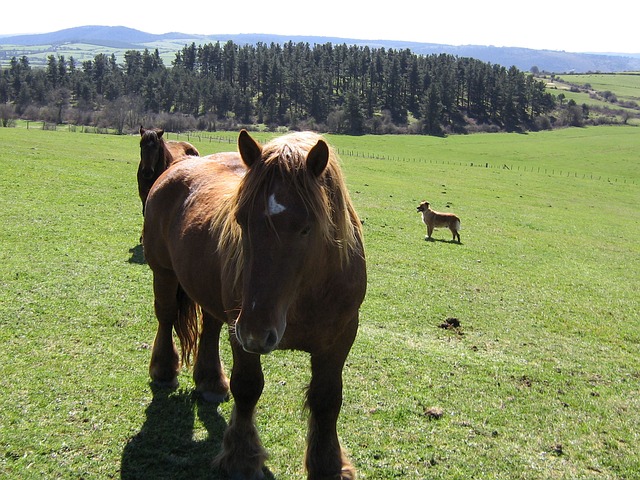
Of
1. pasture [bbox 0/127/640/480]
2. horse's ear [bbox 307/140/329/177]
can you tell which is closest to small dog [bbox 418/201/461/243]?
pasture [bbox 0/127/640/480]

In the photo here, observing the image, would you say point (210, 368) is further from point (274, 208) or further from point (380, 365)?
point (274, 208)

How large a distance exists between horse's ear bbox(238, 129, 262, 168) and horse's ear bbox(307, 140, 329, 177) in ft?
1.22

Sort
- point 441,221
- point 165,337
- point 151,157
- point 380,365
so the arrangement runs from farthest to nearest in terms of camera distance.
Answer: point 441,221, point 151,157, point 380,365, point 165,337

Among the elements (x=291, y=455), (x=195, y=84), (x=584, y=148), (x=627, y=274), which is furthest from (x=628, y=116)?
(x=291, y=455)

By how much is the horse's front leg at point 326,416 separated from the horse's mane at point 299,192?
0.94 meters

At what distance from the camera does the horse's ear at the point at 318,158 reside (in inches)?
130

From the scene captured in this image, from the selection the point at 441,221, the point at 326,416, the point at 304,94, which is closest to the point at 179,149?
the point at 326,416

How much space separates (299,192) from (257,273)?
1.93 feet

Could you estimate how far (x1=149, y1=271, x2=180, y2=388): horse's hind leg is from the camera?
5977 millimetres

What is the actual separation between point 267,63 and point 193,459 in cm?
12081

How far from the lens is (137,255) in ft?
37.8

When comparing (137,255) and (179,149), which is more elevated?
(179,149)

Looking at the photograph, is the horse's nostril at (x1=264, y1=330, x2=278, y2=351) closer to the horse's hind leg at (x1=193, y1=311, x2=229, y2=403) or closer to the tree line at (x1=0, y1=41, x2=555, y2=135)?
the horse's hind leg at (x1=193, y1=311, x2=229, y2=403)

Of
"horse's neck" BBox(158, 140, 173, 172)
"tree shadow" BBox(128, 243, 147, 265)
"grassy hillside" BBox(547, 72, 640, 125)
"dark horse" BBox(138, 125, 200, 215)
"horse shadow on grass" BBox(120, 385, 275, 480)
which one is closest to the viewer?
"horse shadow on grass" BBox(120, 385, 275, 480)
